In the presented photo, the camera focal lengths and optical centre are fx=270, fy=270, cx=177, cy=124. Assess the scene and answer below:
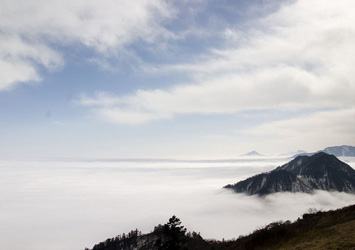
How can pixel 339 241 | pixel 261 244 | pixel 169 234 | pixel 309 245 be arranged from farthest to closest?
pixel 261 244 → pixel 169 234 → pixel 309 245 → pixel 339 241

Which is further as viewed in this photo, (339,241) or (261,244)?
(261,244)

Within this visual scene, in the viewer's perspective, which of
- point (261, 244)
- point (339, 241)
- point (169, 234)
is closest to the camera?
point (339, 241)

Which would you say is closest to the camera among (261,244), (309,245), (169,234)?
(309,245)

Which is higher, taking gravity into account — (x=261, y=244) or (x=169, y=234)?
(x=169, y=234)

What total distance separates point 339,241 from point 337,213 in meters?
24.1

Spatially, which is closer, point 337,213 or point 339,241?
point 339,241

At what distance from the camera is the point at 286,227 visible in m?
54.1

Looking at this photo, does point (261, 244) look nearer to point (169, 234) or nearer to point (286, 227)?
point (286, 227)

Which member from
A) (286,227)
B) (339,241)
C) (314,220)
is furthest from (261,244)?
(339,241)

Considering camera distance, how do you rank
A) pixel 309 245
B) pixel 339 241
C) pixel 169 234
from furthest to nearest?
pixel 169 234, pixel 309 245, pixel 339 241

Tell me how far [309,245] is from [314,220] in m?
21.1

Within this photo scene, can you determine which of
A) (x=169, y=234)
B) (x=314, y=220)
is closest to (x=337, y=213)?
(x=314, y=220)

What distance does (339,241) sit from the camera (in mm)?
32062

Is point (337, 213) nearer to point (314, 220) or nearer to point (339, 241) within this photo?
point (314, 220)
